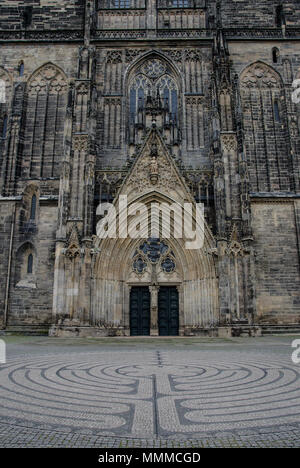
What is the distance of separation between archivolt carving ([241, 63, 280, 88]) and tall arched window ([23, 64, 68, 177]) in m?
10.8

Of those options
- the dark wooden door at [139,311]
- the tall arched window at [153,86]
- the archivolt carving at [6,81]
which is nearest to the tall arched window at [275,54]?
the tall arched window at [153,86]

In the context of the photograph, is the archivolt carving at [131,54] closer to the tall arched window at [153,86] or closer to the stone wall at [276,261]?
the tall arched window at [153,86]

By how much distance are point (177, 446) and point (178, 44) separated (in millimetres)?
23346

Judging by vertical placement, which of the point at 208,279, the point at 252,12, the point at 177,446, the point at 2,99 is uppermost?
the point at 252,12

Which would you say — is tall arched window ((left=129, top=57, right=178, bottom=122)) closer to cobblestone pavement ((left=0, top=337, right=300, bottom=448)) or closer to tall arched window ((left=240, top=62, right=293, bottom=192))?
tall arched window ((left=240, top=62, right=293, bottom=192))

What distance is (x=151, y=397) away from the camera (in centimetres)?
443

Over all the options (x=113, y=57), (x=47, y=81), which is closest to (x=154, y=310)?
(x=47, y=81)

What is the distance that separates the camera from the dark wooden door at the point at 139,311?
17.8 m

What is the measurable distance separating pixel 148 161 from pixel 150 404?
1576 centimetres

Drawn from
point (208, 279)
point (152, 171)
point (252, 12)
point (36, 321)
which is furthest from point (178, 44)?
point (36, 321)


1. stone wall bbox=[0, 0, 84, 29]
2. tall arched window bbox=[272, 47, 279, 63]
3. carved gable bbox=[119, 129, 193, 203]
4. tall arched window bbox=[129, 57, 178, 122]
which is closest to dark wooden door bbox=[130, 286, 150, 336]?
carved gable bbox=[119, 129, 193, 203]

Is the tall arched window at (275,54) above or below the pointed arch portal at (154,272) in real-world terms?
above

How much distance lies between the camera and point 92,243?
662 inches
